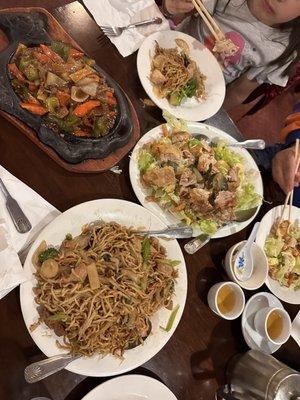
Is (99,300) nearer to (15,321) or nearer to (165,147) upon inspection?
(15,321)

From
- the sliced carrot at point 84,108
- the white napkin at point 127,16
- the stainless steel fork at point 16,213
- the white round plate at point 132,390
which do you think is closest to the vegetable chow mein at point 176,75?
the white napkin at point 127,16

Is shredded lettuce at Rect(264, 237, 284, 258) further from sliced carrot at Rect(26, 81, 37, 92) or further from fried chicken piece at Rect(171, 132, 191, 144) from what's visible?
sliced carrot at Rect(26, 81, 37, 92)

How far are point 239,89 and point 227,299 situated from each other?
5.60 feet

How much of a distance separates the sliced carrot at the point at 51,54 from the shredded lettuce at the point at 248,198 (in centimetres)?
113

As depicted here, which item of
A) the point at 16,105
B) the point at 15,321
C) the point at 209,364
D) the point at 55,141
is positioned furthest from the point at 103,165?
the point at 209,364

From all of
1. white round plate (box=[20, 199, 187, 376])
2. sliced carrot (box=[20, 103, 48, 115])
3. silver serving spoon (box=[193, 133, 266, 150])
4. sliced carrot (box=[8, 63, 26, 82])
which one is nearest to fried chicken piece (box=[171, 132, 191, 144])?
silver serving spoon (box=[193, 133, 266, 150])

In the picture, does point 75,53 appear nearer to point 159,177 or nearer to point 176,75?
point 176,75

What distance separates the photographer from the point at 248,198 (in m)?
2.37

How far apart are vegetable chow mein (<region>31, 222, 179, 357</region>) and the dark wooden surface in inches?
5.5

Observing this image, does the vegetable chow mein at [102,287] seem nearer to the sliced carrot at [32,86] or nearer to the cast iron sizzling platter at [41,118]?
the cast iron sizzling platter at [41,118]

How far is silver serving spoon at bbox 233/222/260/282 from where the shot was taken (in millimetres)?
Result: 2143

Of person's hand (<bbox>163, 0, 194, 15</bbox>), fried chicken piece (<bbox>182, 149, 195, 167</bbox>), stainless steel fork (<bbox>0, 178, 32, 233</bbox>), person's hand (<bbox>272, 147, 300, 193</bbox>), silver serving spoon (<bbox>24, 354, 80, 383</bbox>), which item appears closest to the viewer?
silver serving spoon (<bbox>24, 354, 80, 383</bbox>)

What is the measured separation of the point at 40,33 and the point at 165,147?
0.79 metres

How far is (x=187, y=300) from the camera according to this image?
208 centimetres
